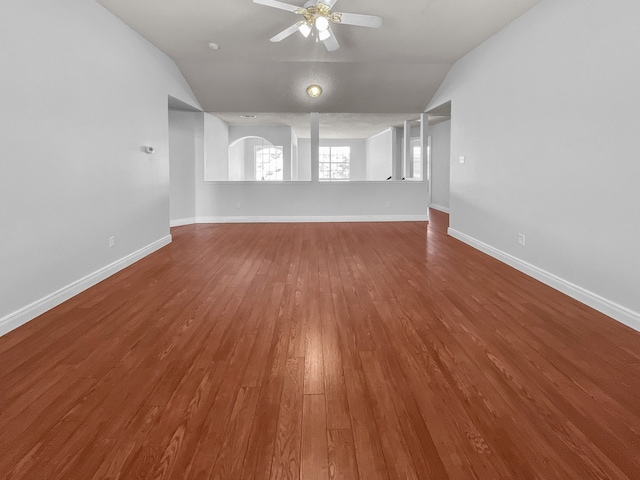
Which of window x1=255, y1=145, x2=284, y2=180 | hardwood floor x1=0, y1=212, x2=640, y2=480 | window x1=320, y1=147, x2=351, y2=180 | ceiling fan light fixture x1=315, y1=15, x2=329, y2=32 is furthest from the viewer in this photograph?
window x1=320, y1=147, x2=351, y2=180

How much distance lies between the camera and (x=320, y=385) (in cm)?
197

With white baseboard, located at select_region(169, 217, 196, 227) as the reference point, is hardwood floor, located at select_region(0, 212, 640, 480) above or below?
below

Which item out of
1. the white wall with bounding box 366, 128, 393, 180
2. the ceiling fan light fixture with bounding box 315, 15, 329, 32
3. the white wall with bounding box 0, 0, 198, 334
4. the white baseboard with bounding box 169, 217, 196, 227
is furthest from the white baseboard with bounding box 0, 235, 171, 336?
the white wall with bounding box 366, 128, 393, 180

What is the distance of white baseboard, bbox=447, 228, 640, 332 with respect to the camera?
2754 mm

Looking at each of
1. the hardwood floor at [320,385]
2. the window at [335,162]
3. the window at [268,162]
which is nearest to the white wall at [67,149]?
the hardwood floor at [320,385]

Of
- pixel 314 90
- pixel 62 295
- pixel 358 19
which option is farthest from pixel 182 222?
pixel 358 19

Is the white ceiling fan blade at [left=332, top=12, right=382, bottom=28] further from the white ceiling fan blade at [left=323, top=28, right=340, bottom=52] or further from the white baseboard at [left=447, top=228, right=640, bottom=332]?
the white baseboard at [left=447, top=228, right=640, bottom=332]

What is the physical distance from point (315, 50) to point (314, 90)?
1516mm

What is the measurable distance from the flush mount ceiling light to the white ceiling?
98mm

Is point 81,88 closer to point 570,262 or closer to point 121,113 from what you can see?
point 121,113

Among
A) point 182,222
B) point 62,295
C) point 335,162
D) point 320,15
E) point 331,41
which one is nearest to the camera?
point 62,295

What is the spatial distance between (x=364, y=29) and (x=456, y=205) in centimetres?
294

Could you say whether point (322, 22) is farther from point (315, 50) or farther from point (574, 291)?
point (574, 291)

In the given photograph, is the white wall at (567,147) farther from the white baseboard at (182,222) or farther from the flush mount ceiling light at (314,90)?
the white baseboard at (182,222)
